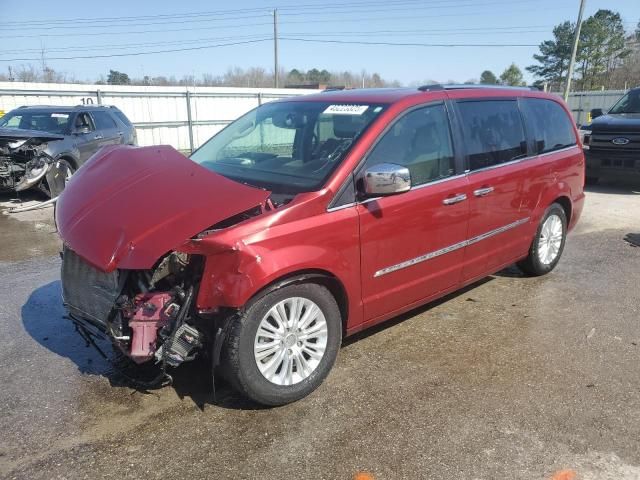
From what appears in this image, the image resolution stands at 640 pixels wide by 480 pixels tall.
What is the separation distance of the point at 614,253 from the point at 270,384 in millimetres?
5186

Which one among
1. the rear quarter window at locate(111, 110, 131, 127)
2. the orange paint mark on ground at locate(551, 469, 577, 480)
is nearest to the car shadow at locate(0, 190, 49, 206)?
the rear quarter window at locate(111, 110, 131, 127)

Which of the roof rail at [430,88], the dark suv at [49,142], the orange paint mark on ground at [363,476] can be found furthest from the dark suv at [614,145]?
the dark suv at [49,142]

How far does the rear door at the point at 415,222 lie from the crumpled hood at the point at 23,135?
8.27 metres

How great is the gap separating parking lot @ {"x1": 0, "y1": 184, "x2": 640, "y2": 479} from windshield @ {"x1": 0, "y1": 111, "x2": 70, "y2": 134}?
271 inches

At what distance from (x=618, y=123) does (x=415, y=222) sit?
8446 millimetres

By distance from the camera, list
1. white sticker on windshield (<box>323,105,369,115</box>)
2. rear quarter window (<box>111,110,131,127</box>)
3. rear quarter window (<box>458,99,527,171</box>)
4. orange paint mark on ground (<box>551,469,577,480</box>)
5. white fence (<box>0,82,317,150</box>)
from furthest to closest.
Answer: white fence (<box>0,82,317,150</box>), rear quarter window (<box>111,110,131,127</box>), rear quarter window (<box>458,99,527,171</box>), white sticker on windshield (<box>323,105,369,115</box>), orange paint mark on ground (<box>551,469,577,480</box>)

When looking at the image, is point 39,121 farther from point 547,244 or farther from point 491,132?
point 547,244

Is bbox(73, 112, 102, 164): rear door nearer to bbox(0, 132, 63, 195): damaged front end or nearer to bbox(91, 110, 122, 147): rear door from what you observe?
bbox(91, 110, 122, 147): rear door

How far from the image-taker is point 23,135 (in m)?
9.59

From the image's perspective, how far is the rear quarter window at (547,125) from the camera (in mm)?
5027

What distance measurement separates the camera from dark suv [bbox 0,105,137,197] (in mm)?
9539

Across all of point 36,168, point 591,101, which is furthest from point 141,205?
point 591,101

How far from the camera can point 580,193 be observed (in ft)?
19.0

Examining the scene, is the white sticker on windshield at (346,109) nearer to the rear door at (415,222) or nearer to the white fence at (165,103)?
the rear door at (415,222)
